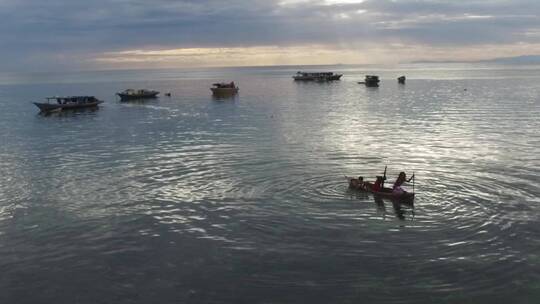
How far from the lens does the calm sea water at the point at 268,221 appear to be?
22484 mm

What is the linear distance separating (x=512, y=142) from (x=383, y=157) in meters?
16.5

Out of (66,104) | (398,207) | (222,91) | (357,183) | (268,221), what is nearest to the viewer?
(268,221)

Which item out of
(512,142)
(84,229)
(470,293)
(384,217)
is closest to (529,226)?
(384,217)

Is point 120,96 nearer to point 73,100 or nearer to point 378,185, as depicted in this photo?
point 73,100

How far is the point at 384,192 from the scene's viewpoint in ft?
115

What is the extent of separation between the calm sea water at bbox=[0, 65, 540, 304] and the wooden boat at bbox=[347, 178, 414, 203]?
0.73 m

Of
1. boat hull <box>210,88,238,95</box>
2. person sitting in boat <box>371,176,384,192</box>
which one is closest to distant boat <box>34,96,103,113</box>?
boat hull <box>210,88,238,95</box>

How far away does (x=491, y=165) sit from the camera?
1750 inches

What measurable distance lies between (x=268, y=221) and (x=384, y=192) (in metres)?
9.02

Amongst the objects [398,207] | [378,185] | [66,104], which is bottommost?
[398,207]

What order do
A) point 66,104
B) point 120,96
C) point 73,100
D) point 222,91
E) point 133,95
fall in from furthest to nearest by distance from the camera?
point 222,91, point 120,96, point 133,95, point 73,100, point 66,104

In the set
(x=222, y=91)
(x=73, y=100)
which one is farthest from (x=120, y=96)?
(x=222, y=91)

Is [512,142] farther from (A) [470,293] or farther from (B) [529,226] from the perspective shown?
(A) [470,293]

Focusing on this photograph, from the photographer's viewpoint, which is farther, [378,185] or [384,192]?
[378,185]
